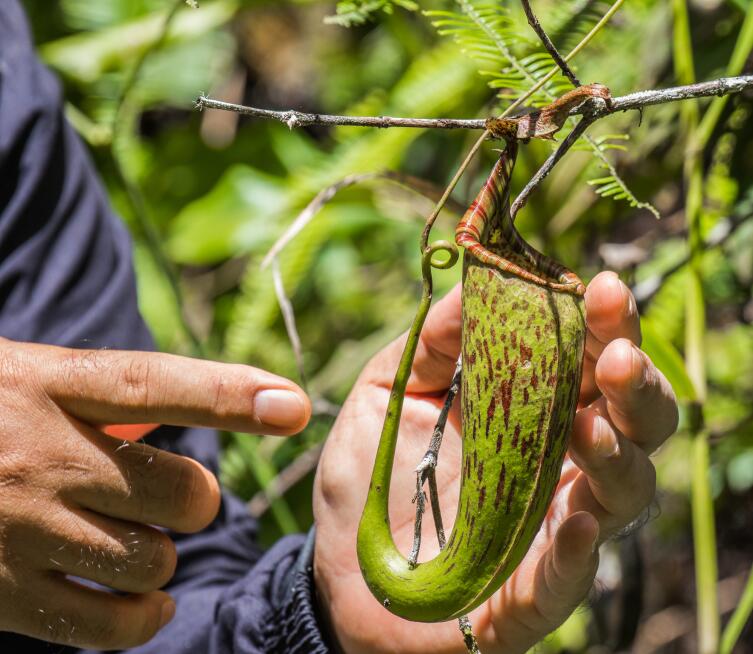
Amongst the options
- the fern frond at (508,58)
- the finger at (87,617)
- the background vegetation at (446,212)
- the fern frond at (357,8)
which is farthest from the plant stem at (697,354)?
the finger at (87,617)

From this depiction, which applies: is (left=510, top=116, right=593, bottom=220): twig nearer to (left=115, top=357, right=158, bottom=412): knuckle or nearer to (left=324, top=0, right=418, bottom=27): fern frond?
(left=324, top=0, right=418, bottom=27): fern frond

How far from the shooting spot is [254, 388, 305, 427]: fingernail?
0.59m

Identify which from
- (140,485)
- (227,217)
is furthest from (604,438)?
(227,217)

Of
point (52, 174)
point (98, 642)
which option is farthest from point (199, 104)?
point (52, 174)

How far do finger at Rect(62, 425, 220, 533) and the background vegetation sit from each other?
0.38 meters

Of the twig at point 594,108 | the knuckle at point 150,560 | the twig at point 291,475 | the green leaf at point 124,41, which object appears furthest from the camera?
the green leaf at point 124,41

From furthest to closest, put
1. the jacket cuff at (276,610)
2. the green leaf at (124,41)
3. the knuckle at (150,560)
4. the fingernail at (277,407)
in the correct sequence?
the green leaf at (124,41) → the jacket cuff at (276,610) → the knuckle at (150,560) → the fingernail at (277,407)

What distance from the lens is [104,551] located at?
67 centimetres

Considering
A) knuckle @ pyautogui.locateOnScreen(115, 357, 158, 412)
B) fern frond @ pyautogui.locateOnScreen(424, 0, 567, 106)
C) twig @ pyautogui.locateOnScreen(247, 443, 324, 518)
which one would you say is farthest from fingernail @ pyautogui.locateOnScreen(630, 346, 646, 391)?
twig @ pyautogui.locateOnScreen(247, 443, 324, 518)

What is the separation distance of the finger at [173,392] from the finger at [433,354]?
0.14m

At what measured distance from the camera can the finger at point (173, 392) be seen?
592mm

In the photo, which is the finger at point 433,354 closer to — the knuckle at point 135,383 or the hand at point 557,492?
the hand at point 557,492

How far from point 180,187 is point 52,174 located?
0.84 meters

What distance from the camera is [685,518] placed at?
4.98 feet
